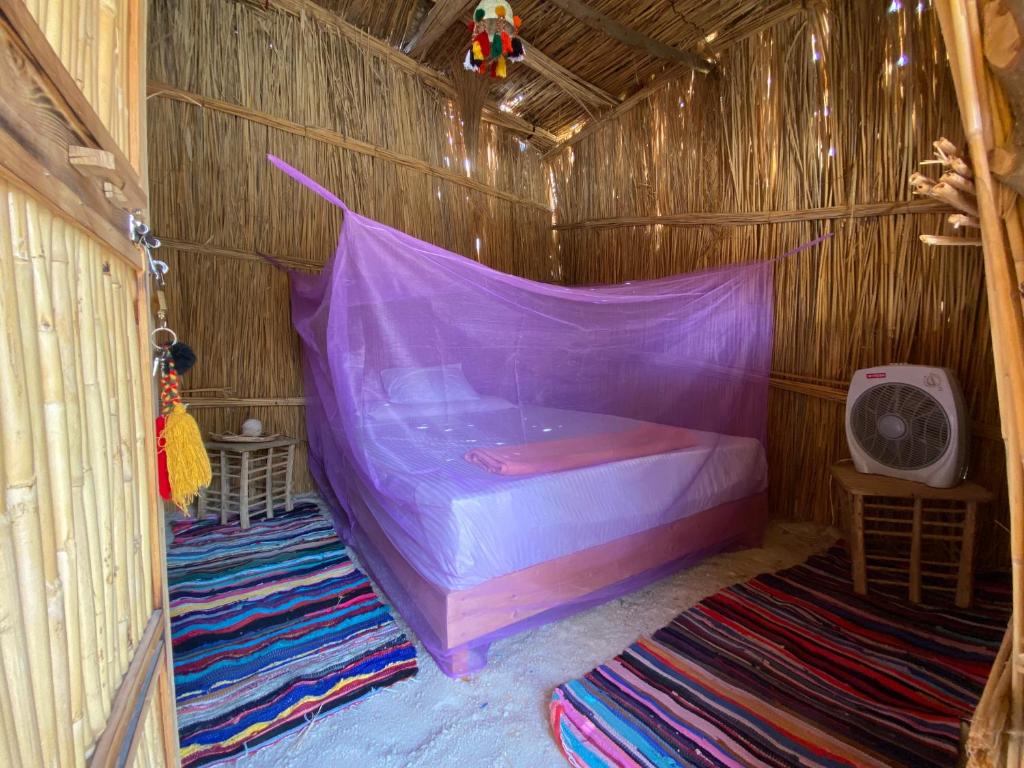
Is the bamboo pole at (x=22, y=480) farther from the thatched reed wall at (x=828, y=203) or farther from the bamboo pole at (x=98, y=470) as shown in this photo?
the thatched reed wall at (x=828, y=203)

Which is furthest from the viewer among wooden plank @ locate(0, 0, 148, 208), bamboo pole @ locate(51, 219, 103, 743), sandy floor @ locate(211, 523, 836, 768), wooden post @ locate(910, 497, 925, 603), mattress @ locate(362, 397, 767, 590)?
wooden post @ locate(910, 497, 925, 603)

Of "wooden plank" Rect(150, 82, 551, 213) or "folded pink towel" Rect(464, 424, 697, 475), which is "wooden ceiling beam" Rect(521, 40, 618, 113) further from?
"folded pink towel" Rect(464, 424, 697, 475)

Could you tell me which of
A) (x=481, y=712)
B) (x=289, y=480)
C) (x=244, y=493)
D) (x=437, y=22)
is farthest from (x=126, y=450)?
(x=437, y=22)

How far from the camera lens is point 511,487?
67.1 inches

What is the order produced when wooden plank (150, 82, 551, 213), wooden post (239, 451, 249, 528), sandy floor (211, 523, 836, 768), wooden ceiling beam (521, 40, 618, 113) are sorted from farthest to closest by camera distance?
1. wooden ceiling beam (521, 40, 618, 113)
2. wooden plank (150, 82, 551, 213)
3. wooden post (239, 451, 249, 528)
4. sandy floor (211, 523, 836, 768)

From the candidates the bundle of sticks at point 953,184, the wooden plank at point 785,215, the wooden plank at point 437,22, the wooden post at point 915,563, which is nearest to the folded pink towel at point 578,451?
the wooden post at point 915,563

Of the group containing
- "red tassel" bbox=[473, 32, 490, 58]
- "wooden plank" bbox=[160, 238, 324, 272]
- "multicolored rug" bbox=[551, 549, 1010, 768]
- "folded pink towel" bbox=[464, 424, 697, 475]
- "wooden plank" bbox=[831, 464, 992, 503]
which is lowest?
"multicolored rug" bbox=[551, 549, 1010, 768]

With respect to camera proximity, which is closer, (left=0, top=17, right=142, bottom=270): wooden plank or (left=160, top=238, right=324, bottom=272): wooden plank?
(left=0, top=17, right=142, bottom=270): wooden plank

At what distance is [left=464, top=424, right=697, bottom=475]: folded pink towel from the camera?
1.84 metres

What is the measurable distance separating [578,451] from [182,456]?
136 cm

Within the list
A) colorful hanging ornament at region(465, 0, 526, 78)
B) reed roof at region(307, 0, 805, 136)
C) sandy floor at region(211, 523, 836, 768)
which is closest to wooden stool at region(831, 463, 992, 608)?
sandy floor at region(211, 523, 836, 768)

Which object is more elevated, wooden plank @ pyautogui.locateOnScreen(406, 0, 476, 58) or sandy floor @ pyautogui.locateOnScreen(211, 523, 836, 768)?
wooden plank @ pyautogui.locateOnScreen(406, 0, 476, 58)

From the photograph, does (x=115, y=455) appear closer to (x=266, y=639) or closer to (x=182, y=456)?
(x=182, y=456)

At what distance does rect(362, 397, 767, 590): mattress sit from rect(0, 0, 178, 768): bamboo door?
0.82 m
